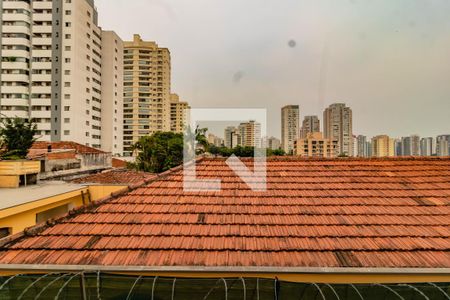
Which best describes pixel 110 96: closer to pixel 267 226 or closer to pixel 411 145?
pixel 267 226

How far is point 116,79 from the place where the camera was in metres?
55.3

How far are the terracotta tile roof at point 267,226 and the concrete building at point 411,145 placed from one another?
298 feet

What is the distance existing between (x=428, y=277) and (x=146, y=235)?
383cm

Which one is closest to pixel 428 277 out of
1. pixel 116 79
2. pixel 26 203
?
pixel 26 203

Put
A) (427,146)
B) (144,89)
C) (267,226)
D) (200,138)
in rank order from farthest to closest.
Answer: (427,146) < (144,89) < (200,138) < (267,226)

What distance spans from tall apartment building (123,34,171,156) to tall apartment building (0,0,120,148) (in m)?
27.7

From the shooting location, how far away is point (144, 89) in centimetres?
7569

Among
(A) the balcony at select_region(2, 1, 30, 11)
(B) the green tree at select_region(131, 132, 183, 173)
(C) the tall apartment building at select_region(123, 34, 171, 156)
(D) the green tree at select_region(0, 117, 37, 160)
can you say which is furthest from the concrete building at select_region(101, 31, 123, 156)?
(D) the green tree at select_region(0, 117, 37, 160)

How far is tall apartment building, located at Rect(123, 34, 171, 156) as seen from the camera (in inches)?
2908

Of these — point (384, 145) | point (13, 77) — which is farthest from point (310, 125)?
point (13, 77)

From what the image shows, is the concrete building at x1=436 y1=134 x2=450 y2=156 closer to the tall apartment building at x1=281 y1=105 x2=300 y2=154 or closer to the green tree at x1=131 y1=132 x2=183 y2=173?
the tall apartment building at x1=281 y1=105 x2=300 y2=154

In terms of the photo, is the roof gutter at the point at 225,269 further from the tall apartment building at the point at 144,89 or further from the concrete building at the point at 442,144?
the concrete building at the point at 442,144

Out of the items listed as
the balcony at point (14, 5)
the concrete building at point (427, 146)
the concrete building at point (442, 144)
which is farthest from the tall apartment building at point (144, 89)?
the concrete building at point (427, 146)

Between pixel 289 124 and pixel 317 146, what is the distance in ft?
62.9
